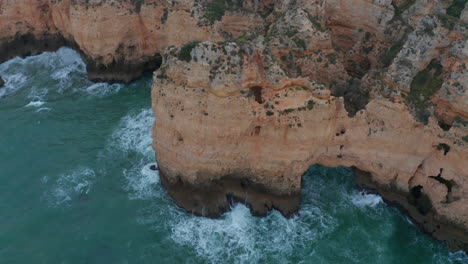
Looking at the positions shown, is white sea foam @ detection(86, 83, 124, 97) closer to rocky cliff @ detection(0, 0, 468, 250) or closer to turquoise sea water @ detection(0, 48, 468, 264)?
turquoise sea water @ detection(0, 48, 468, 264)

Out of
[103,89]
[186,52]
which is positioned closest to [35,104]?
[103,89]

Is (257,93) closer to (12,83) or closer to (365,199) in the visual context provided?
(365,199)

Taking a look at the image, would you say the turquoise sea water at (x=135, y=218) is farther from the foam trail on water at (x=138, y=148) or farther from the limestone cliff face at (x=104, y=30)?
the limestone cliff face at (x=104, y=30)

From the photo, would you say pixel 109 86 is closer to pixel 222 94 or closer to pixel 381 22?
pixel 222 94

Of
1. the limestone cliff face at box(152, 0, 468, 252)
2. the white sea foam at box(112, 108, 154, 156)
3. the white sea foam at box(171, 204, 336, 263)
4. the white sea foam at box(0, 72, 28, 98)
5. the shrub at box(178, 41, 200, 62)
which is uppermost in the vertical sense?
the shrub at box(178, 41, 200, 62)

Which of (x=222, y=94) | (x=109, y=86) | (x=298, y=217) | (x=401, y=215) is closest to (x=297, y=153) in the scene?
(x=298, y=217)

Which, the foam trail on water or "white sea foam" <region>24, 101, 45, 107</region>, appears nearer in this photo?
the foam trail on water

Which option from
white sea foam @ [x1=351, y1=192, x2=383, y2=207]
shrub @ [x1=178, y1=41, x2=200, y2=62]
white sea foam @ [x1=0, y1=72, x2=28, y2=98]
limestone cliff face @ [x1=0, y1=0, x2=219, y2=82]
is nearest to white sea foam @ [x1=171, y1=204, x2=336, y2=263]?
white sea foam @ [x1=351, y1=192, x2=383, y2=207]
